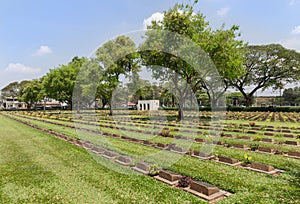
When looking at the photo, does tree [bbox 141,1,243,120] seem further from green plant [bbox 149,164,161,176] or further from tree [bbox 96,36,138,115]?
green plant [bbox 149,164,161,176]

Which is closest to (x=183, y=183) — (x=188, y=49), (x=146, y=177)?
(x=146, y=177)

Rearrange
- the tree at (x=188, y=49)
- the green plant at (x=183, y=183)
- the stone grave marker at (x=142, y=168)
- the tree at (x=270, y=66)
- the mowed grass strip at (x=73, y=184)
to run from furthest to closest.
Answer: the tree at (x=270, y=66), the tree at (x=188, y=49), the stone grave marker at (x=142, y=168), the green plant at (x=183, y=183), the mowed grass strip at (x=73, y=184)

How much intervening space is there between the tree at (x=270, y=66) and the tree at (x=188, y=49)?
2346 cm

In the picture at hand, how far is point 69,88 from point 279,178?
4520cm

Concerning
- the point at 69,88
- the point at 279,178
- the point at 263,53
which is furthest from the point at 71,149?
the point at 263,53

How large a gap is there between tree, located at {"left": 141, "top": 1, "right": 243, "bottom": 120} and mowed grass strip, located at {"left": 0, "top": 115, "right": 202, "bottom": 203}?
14.5m

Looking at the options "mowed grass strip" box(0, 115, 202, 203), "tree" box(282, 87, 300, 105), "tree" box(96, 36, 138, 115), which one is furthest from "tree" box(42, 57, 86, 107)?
"tree" box(282, 87, 300, 105)

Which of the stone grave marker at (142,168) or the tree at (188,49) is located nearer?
the stone grave marker at (142,168)

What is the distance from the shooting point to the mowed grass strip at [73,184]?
4.61m

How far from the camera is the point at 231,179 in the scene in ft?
17.9

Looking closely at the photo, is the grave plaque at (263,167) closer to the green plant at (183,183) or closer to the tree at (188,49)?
the green plant at (183,183)

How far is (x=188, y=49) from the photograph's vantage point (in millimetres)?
20016

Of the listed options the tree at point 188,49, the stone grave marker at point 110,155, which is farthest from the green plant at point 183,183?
the tree at point 188,49

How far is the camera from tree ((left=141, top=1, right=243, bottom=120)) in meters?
21.1
